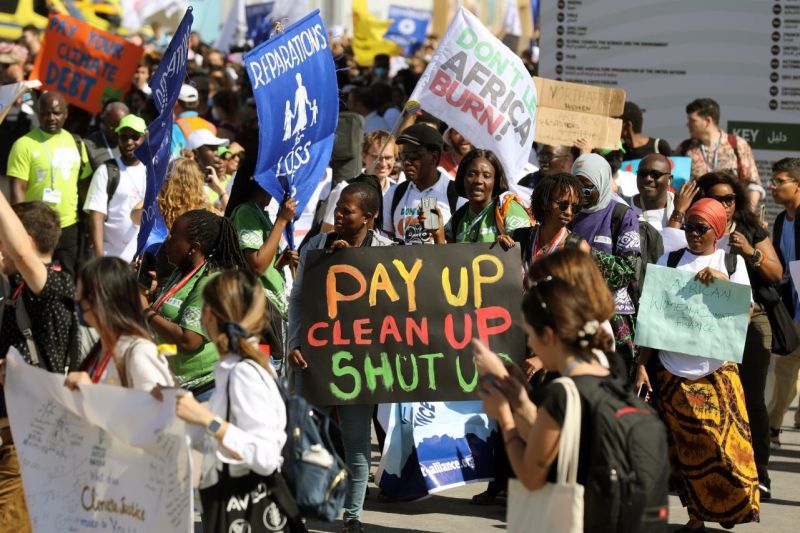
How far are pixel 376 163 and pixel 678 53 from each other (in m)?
5.83

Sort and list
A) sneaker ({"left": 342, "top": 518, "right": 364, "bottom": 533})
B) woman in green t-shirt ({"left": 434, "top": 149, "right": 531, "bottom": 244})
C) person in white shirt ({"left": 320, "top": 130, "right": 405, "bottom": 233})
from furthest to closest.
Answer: person in white shirt ({"left": 320, "top": 130, "right": 405, "bottom": 233}) < woman in green t-shirt ({"left": 434, "top": 149, "right": 531, "bottom": 244}) < sneaker ({"left": 342, "top": 518, "right": 364, "bottom": 533})

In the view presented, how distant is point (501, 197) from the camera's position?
7289mm

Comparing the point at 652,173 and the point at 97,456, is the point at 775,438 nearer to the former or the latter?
the point at 652,173

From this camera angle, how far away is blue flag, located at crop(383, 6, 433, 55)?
83.5 feet

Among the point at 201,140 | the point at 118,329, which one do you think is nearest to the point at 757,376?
the point at 118,329

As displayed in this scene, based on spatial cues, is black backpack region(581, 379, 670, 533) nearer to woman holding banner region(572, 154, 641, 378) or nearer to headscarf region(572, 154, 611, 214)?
woman holding banner region(572, 154, 641, 378)

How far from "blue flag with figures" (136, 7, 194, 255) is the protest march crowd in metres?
0.03

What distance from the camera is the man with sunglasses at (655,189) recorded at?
8.57m

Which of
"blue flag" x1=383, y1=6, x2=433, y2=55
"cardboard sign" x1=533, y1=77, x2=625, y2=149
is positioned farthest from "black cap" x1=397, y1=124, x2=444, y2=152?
"blue flag" x1=383, y1=6, x2=433, y2=55

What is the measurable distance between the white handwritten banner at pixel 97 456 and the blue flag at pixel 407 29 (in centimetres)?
2087

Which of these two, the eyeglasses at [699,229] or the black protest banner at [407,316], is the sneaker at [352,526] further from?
the eyeglasses at [699,229]

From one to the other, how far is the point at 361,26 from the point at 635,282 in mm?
13731

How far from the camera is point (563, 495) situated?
3906mm

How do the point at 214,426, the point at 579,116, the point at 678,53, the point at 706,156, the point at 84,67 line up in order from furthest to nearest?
1. the point at 678,53
2. the point at 84,67
3. the point at 706,156
4. the point at 579,116
5. the point at 214,426
